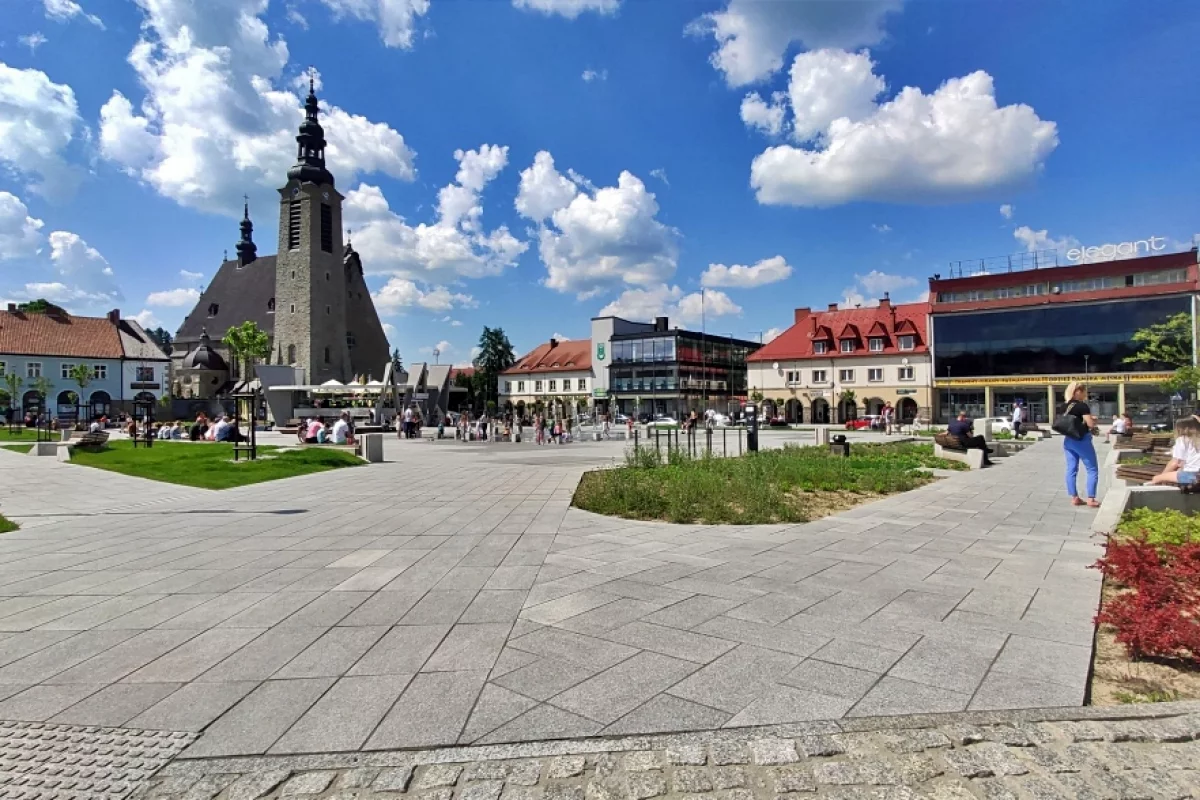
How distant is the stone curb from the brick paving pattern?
0.35ft

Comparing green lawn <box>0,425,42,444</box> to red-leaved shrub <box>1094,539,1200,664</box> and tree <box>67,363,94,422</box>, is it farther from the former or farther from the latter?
red-leaved shrub <box>1094,539,1200,664</box>

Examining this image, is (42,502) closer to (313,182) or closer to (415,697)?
(415,697)

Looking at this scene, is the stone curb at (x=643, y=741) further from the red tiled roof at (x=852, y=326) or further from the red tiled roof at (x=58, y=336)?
the red tiled roof at (x=58, y=336)

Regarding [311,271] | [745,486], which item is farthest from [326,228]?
[745,486]

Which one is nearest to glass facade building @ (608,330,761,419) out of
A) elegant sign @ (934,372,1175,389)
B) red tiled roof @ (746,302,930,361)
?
red tiled roof @ (746,302,930,361)

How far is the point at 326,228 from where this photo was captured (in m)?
79.1

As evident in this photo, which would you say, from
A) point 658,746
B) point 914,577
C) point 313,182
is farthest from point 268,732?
point 313,182

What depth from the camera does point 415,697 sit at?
12.8ft

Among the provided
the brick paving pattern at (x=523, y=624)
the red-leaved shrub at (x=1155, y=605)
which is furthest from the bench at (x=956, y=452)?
the red-leaved shrub at (x=1155, y=605)

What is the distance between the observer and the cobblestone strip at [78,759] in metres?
3.02

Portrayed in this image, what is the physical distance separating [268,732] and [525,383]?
287 feet

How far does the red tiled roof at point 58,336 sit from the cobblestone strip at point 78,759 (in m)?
93.2

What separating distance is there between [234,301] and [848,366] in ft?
267

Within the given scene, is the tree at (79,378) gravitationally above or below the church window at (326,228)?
below
